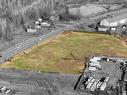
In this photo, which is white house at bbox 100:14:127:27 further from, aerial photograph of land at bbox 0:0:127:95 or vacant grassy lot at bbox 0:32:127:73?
vacant grassy lot at bbox 0:32:127:73

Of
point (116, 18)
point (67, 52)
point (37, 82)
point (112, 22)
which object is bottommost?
point (37, 82)

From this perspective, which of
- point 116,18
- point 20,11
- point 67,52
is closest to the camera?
point 67,52

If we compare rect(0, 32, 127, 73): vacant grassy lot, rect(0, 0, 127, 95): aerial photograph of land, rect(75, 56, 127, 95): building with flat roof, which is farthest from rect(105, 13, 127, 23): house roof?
rect(75, 56, 127, 95): building with flat roof

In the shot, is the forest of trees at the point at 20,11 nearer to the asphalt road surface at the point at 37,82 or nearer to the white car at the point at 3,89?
the asphalt road surface at the point at 37,82

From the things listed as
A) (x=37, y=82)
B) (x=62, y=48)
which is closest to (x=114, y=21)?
(x=62, y=48)

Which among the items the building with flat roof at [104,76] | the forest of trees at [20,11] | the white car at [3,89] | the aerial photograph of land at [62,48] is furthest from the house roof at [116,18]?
the white car at [3,89]

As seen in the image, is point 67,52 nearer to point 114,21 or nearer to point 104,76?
point 104,76

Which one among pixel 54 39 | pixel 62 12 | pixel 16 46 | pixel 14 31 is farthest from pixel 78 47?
pixel 62 12
